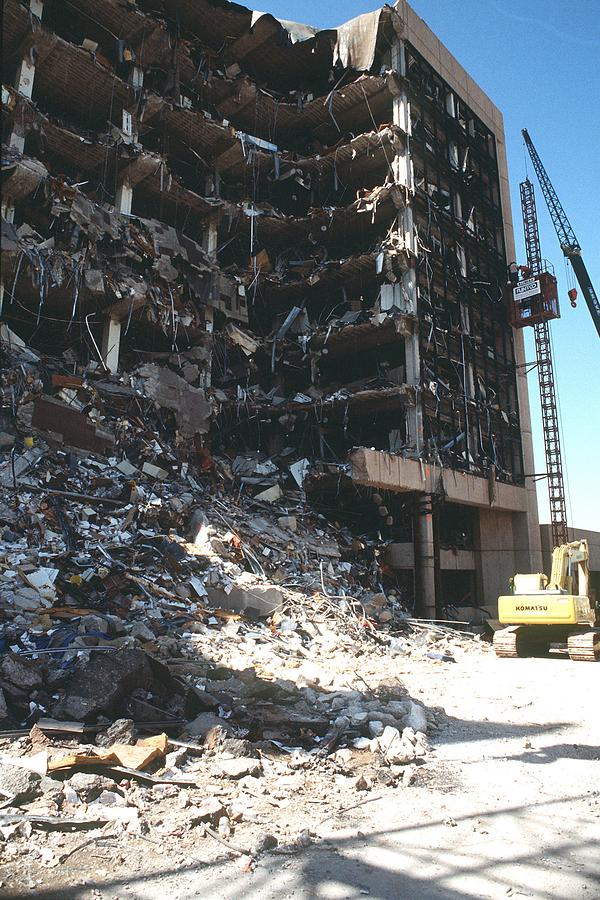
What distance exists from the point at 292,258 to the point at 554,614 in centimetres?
1946

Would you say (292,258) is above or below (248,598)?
above

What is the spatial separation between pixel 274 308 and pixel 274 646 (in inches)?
776

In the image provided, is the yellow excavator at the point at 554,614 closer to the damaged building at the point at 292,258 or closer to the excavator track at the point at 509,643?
the excavator track at the point at 509,643

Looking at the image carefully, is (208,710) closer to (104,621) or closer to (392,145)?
(104,621)

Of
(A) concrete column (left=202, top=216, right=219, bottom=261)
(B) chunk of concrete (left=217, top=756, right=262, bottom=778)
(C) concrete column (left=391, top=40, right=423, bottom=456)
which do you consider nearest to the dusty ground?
(B) chunk of concrete (left=217, top=756, right=262, bottom=778)

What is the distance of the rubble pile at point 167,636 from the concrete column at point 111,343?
4.28 feet

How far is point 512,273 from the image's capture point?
28531mm

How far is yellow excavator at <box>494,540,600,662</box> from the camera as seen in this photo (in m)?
12.7

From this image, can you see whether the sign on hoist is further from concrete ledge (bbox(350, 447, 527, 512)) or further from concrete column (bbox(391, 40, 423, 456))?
concrete ledge (bbox(350, 447, 527, 512))

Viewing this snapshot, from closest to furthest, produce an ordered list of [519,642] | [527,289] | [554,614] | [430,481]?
[554,614] < [519,642] < [430,481] < [527,289]

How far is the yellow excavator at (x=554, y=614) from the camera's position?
1270 cm

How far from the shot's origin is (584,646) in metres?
12.6

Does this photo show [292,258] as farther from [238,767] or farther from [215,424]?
[238,767]

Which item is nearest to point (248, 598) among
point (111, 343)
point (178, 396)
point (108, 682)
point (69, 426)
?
point (108, 682)
